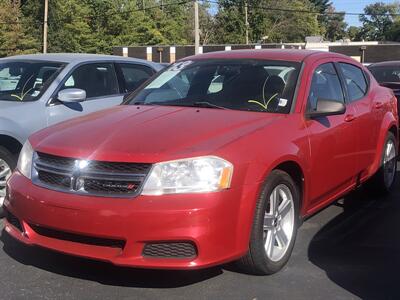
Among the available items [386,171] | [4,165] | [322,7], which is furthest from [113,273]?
[322,7]

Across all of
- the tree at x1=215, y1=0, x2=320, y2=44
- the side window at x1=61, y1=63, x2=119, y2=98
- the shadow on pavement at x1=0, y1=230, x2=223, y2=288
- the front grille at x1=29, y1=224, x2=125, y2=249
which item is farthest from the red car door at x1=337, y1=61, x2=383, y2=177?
the tree at x1=215, y1=0, x2=320, y2=44

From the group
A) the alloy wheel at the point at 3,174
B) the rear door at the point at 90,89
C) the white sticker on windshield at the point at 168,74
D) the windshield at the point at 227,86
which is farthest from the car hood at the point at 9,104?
the white sticker on windshield at the point at 168,74

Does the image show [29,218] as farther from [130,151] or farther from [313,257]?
[313,257]

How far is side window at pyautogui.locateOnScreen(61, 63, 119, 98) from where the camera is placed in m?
6.80

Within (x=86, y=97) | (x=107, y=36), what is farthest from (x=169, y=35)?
(x=86, y=97)

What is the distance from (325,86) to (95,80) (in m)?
3.04

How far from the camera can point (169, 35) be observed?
8506 centimetres

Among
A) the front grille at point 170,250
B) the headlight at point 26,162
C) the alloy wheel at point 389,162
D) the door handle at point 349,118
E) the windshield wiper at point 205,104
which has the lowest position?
the alloy wheel at point 389,162

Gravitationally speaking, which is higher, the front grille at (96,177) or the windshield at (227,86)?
the windshield at (227,86)

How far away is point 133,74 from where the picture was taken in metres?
7.73

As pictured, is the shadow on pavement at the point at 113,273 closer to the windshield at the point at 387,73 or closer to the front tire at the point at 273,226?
the front tire at the point at 273,226

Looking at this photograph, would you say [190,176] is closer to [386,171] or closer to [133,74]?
[386,171]

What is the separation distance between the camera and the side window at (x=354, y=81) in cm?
579

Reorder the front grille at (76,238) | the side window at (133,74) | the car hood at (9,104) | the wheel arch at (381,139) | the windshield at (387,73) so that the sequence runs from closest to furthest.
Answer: the front grille at (76,238), the car hood at (9,104), the wheel arch at (381,139), the side window at (133,74), the windshield at (387,73)
